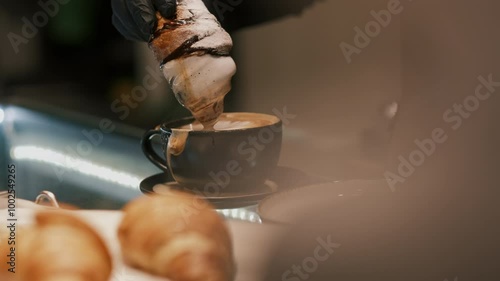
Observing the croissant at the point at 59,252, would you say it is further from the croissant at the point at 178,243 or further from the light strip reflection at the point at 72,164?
the light strip reflection at the point at 72,164

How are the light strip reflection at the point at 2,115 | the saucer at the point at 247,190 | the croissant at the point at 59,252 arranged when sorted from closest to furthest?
1. the croissant at the point at 59,252
2. the saucer at the point at 247,190
3. the light strip reflection at the point at 2,115

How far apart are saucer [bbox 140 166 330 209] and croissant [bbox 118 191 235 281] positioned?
0.17 ft

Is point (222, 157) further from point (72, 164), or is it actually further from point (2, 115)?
point (2, 115)

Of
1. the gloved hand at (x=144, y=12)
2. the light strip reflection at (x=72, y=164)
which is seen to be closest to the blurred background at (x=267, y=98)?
the light strip reflection at (x=72, y=164)

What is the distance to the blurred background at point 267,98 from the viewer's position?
1.49ft

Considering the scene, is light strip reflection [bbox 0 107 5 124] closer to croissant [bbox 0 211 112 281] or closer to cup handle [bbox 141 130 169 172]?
cup handle [bbox 141 130 169 172]

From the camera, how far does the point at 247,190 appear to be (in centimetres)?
38

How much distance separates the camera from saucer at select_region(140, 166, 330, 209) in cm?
36

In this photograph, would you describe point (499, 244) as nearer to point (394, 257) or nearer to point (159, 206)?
point (394, 257)

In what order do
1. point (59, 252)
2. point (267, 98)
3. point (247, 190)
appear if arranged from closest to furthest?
point (59, 252), point (247, 190), point (267, 98)

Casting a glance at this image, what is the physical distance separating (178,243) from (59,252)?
0.05 meters

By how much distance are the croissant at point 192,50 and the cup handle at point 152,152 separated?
0.10 m

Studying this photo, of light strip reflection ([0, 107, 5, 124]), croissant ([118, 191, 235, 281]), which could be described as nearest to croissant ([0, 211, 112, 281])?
croissant ([118, 191, 235, 281])

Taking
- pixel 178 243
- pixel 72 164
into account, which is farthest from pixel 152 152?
pixel 178 243
